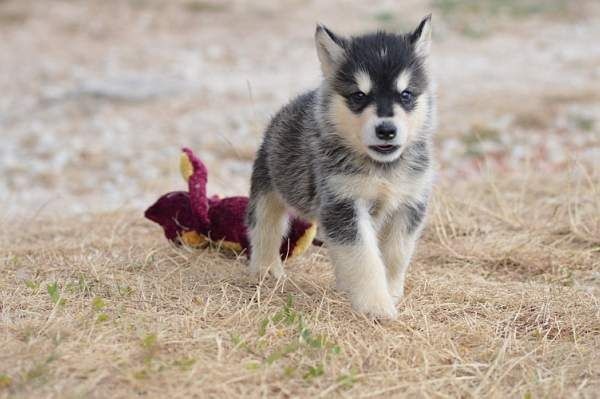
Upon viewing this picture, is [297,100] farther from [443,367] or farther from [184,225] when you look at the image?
[443,367]

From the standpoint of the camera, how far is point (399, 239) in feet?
18.2

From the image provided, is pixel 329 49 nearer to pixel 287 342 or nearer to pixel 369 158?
pixel 369 158

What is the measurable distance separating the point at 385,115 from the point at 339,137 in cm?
45

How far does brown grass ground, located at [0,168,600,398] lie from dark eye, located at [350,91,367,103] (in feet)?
4.02

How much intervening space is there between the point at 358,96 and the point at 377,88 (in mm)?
133

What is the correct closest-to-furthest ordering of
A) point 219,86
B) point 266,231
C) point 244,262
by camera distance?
point 266,231 < point 244,262 < point 219,86

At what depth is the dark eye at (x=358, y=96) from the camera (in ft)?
16.8

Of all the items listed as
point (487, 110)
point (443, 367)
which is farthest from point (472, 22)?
point (443, 367)

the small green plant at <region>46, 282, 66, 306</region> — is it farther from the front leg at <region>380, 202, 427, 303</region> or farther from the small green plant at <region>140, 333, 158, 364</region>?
the front leg at <region>380, 202, 427, 303</region>

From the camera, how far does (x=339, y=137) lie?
5336mm

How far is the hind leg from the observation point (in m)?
6.18

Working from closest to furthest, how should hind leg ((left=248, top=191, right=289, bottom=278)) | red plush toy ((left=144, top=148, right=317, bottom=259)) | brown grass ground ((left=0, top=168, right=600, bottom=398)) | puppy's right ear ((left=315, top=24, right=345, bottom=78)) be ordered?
brown grass ground ((left=0, top=168, right=600, bottom=398)) < puppy's right ear ((left=315, top=24, right=345, bottom=78)) < hind leg ((left=248, top=191, right=289, bottom=278)) < red plush toy ((left=144, top=148, right=317, bottom=259))

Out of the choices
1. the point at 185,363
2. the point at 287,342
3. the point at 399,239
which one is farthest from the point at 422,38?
the point at 185,363

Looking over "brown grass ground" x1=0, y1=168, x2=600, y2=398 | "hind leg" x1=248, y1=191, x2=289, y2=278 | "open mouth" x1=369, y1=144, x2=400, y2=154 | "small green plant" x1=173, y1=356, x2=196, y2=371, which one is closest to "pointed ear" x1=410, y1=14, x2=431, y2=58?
"open mouth" x1=369, y1=144, x2=400, y2=154
